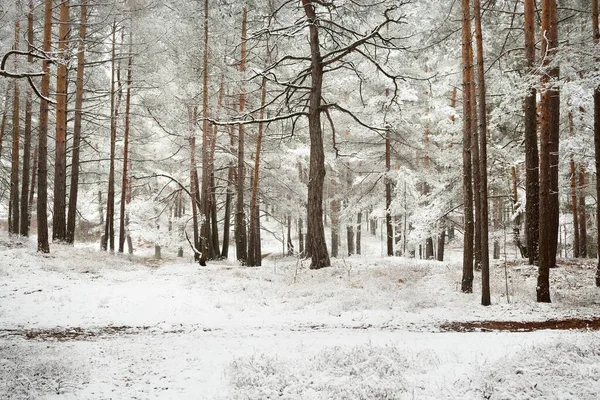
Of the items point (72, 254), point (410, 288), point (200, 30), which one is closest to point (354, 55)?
point (200, 30)

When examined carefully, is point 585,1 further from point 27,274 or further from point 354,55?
point 27,274

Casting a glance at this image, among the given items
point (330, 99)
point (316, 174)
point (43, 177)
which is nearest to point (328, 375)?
point (316, 174)

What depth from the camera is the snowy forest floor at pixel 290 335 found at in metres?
4.49

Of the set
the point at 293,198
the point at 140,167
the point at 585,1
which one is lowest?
the point at 293,198

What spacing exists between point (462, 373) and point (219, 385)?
2976 mm

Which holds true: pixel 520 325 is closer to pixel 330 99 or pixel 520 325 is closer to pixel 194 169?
pixel 194 169

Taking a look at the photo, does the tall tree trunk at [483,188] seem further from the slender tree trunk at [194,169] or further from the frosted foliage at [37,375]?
the slender tree trunk at [194,169]

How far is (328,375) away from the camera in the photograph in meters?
4.91

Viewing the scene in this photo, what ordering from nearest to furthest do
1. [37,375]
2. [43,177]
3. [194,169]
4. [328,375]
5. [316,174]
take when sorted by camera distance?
[37,375] → [328,375] → [316,174] → [43,177] → [194,169]

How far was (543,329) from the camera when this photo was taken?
7.20 m

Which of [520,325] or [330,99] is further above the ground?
[330,99]

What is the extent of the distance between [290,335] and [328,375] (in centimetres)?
212

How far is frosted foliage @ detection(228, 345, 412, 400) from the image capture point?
14.5 feet

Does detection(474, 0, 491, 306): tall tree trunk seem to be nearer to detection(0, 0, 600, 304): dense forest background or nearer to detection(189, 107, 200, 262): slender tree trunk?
detection(0, 0, 600, 304): dense forest background
